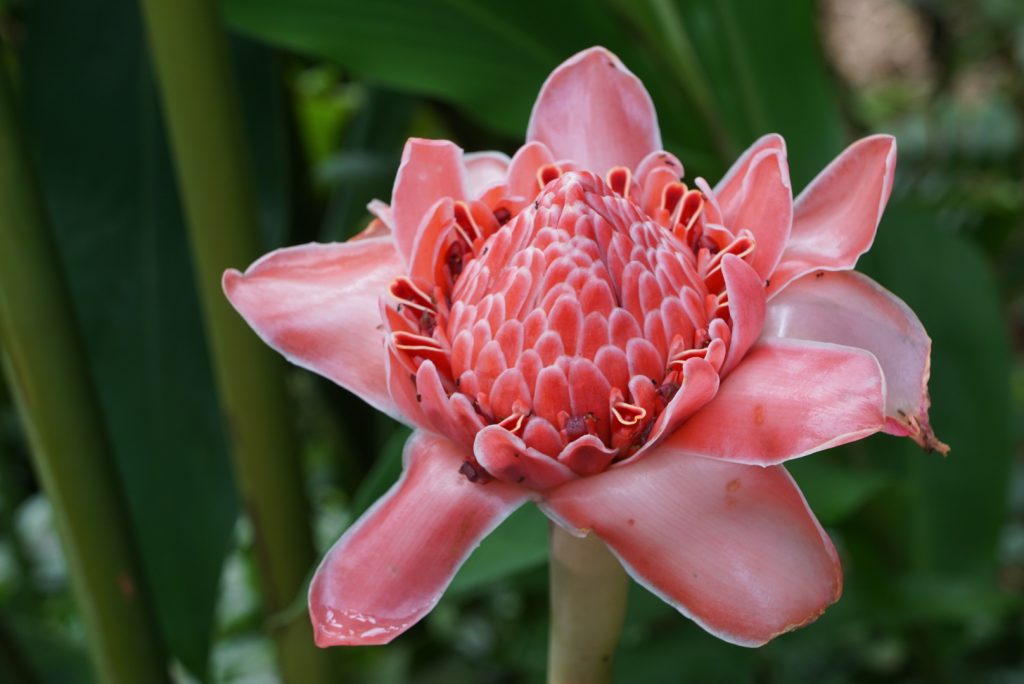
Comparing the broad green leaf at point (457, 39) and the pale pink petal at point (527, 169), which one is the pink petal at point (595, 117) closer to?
the pale pink petal at point (527, 169)

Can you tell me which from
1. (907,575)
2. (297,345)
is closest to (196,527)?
(297,345)

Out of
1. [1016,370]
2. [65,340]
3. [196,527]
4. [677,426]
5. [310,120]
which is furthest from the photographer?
[1016,370]

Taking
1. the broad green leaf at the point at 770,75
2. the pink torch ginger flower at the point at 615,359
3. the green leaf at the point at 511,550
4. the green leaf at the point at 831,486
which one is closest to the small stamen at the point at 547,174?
the pink torch ginger flower at the point at 615,359

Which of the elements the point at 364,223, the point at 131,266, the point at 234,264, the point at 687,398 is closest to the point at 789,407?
the point at 687,398

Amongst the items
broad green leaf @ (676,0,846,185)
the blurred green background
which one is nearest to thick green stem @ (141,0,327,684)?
the blurred green background

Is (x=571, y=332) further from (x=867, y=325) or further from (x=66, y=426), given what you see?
(x=66, y=426)

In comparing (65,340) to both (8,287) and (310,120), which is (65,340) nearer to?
(8,287)

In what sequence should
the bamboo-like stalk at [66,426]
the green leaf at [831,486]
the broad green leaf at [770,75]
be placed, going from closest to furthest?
the bamboo-like stalk at [66,426] → the green leaf at [831,486] → the broad green leaf at [770,75]
